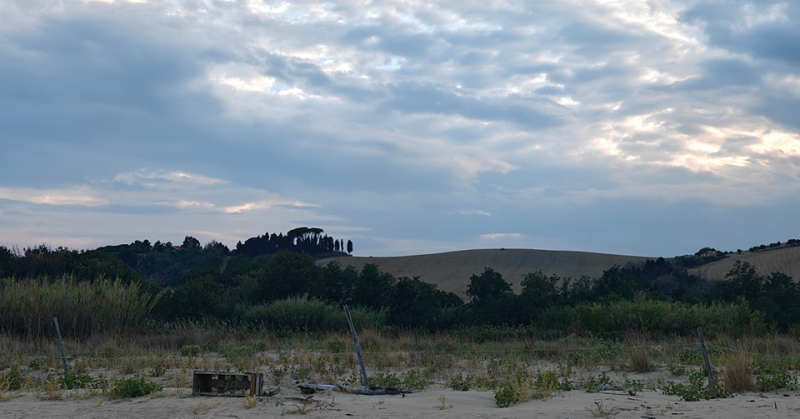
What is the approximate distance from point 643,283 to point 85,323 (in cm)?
2035

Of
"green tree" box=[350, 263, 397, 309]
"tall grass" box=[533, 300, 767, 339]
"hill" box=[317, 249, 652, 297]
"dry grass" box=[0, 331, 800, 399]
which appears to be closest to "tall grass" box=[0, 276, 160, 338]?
"dry grass" box=[0, 331, 800, 399]

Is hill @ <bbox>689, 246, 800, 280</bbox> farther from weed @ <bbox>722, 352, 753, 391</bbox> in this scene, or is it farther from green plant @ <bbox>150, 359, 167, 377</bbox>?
green plant @ <bbox>150, 359, 167, 377</bbox>

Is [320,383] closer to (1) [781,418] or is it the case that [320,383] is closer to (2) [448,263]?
(1) [781,418]

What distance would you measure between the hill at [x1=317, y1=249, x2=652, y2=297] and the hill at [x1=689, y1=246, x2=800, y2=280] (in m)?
9.68

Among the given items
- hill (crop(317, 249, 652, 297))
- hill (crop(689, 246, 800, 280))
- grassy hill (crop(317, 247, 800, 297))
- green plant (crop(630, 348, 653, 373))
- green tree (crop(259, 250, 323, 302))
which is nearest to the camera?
green plant (crop(630, 348, 653, 373))

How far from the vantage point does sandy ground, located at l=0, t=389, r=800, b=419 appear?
9.34 metres

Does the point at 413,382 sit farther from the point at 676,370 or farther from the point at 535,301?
the point at 535,301

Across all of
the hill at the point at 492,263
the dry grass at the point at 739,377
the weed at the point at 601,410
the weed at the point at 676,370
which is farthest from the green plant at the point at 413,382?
the hill at the point at 492,263

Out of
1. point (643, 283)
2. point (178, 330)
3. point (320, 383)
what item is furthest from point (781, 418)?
point (643, 283)

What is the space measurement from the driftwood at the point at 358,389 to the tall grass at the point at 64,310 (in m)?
10.9

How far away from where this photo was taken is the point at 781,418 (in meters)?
8.75

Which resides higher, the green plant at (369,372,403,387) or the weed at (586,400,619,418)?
the weed at (586,400,619,418)

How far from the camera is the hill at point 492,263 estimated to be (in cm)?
7069

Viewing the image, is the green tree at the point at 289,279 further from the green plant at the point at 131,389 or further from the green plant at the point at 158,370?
the green plant at the point at 131,389
